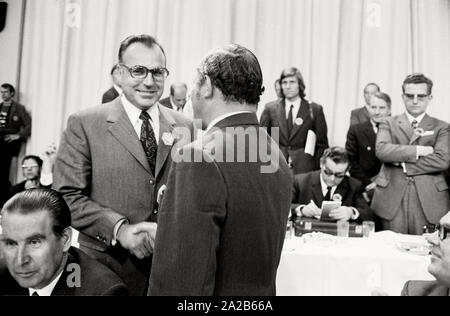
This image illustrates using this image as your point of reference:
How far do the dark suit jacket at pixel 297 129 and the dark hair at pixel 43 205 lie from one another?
8.31ft

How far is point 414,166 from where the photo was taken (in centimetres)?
324

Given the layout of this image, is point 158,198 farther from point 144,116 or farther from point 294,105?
point 294,105

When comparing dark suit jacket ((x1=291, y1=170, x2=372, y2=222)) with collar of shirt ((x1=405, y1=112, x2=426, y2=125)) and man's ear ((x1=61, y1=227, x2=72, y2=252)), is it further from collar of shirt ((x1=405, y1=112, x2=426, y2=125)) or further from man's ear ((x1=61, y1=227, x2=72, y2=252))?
man's ear ((x1=61, y1=227, x2=72, y2=252))

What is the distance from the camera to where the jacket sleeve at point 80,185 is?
5.06 ft

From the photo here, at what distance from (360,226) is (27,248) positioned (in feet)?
6.24

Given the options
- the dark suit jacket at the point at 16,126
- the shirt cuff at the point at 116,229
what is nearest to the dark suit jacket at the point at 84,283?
the shirt cuff at the point at 116,229

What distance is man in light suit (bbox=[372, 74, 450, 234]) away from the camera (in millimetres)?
3191

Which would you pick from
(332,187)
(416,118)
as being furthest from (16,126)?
(416,118)

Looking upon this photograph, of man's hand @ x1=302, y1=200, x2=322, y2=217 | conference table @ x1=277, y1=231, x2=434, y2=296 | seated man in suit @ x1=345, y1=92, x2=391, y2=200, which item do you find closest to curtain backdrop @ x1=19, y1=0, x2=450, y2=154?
seated man in suit @ x1=345, y1=92, x2=391, y2=200

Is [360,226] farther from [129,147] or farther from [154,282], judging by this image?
[154,282]

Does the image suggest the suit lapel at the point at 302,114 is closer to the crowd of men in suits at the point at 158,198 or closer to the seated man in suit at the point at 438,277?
the crowd of men in suits at the point at 158,198

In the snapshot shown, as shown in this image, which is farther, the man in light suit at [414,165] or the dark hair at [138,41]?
the man in light suit at [414,165]

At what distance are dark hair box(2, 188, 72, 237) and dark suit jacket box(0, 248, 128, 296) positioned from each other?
10 centimetres

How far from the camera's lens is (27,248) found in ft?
4.46
